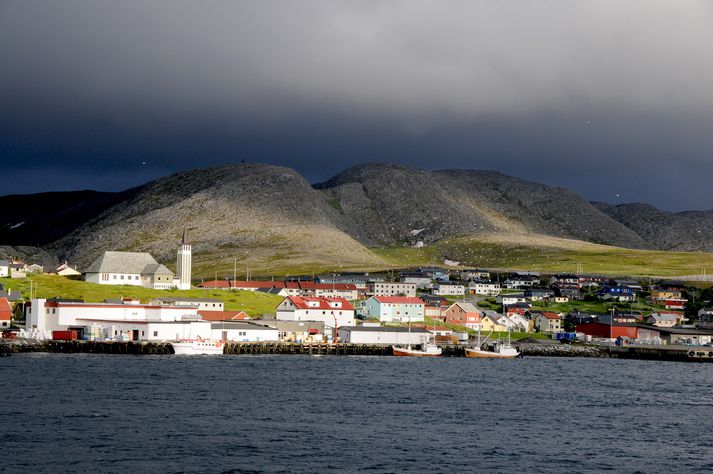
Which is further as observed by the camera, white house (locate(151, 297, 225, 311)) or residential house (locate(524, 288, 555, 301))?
residential house (locate(524, 288, 555, 301))

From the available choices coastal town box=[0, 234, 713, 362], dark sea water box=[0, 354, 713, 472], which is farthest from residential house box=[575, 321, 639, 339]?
dark sea water box=[0, 354, 713, 472]

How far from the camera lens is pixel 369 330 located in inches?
4518

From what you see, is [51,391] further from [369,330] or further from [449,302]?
[449,302]

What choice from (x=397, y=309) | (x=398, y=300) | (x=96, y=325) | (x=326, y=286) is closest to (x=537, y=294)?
(x=326, y=286)

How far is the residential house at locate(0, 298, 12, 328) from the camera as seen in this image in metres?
106

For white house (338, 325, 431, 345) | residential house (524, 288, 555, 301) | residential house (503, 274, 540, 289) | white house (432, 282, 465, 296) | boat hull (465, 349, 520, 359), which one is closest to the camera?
boat hull (465, 349, 520, 359)

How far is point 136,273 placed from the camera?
152 m

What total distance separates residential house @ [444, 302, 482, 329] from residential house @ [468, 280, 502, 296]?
146ft

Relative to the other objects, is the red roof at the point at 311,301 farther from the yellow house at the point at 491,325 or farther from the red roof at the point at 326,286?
the red roof at the point at 326,286

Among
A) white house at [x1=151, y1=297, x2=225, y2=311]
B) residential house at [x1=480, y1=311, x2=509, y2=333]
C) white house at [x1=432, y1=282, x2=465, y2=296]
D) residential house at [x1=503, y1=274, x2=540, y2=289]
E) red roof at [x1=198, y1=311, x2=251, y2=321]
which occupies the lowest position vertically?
residential house at [x1=480, y1=311, x2=509, y2=333]

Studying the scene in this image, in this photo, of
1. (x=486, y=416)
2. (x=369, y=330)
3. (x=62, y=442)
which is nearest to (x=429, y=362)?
(x=369, y=330)

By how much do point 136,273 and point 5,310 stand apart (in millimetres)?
45300

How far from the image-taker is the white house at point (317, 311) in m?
123

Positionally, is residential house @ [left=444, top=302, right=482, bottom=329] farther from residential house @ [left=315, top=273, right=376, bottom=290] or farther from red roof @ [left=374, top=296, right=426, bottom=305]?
residential house @ [left=315, top=273, right=376, bottom=290]
